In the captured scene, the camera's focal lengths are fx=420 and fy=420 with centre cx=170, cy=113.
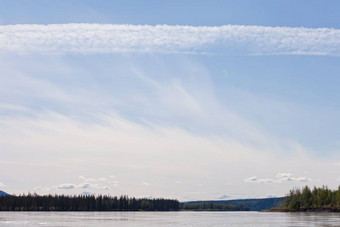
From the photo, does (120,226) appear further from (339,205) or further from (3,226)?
(339,205)

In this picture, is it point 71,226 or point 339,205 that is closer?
point 71,226

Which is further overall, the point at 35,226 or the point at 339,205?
the point at 339,205

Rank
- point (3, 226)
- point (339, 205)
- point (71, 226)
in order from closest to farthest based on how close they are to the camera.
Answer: point (3, 226) → point (71, 226) → point (339, 205)

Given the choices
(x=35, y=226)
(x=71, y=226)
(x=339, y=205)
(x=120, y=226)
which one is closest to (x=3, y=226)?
(x=35, y=226)

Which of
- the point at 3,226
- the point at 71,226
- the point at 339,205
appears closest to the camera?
the point at 3,226

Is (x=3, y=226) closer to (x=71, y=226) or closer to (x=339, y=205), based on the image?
(x=71, y=226)

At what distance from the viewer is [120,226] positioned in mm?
78312

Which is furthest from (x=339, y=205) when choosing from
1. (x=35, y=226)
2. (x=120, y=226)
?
(x=35, y=226)

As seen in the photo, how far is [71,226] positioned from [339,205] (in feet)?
527

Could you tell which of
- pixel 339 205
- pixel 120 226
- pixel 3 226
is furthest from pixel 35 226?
pixel 339 205

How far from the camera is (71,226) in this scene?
74.9m

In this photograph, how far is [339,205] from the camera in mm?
199750

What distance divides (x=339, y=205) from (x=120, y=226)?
501ft

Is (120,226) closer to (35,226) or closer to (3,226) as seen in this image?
(35,226)
